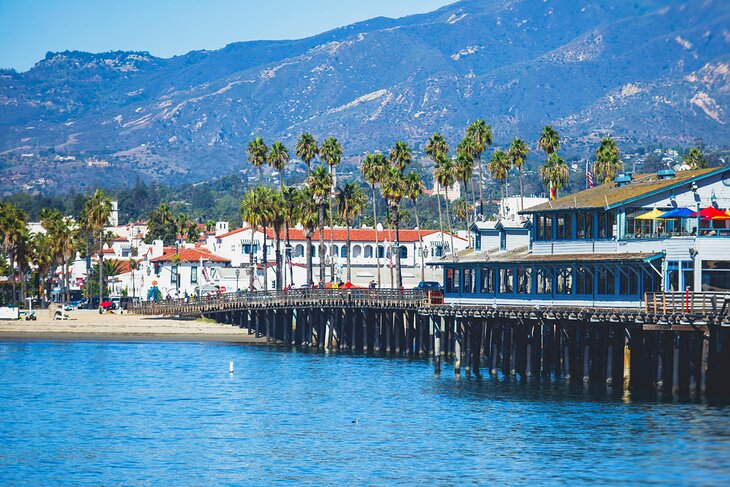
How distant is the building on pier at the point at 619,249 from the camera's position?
207 ft

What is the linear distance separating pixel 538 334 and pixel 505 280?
274 inches

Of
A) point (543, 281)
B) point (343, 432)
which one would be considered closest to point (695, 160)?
point (543, 281)

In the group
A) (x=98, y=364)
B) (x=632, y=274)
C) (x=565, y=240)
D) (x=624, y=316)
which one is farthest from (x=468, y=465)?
(x=98, y=364)

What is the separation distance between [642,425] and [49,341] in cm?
6913

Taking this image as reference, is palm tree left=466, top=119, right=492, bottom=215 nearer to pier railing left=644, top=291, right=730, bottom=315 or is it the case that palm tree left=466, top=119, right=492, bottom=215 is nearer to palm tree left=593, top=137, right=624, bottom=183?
palm tree left=593, top=137, right=624, bottom=183

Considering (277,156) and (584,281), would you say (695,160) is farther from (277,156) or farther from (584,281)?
(584,281)

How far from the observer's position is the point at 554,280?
233 feet

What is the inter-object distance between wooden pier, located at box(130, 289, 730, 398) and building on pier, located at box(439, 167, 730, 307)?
7.28ft

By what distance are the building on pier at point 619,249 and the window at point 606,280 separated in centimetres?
5

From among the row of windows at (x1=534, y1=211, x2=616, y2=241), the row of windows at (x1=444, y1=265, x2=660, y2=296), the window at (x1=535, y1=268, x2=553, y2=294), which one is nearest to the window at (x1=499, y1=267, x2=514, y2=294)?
the row of windows at (x1=444, y1=265, x2=660, y2=296)

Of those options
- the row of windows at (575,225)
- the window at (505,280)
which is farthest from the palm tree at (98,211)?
the row of windows at (575,225)

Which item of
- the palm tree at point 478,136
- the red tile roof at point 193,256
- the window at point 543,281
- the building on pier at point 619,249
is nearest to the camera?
the building on pier at point 619,249

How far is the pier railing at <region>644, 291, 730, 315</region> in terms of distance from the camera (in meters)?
55.7

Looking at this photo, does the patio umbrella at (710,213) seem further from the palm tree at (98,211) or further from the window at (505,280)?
the palm tree at (98,211)
